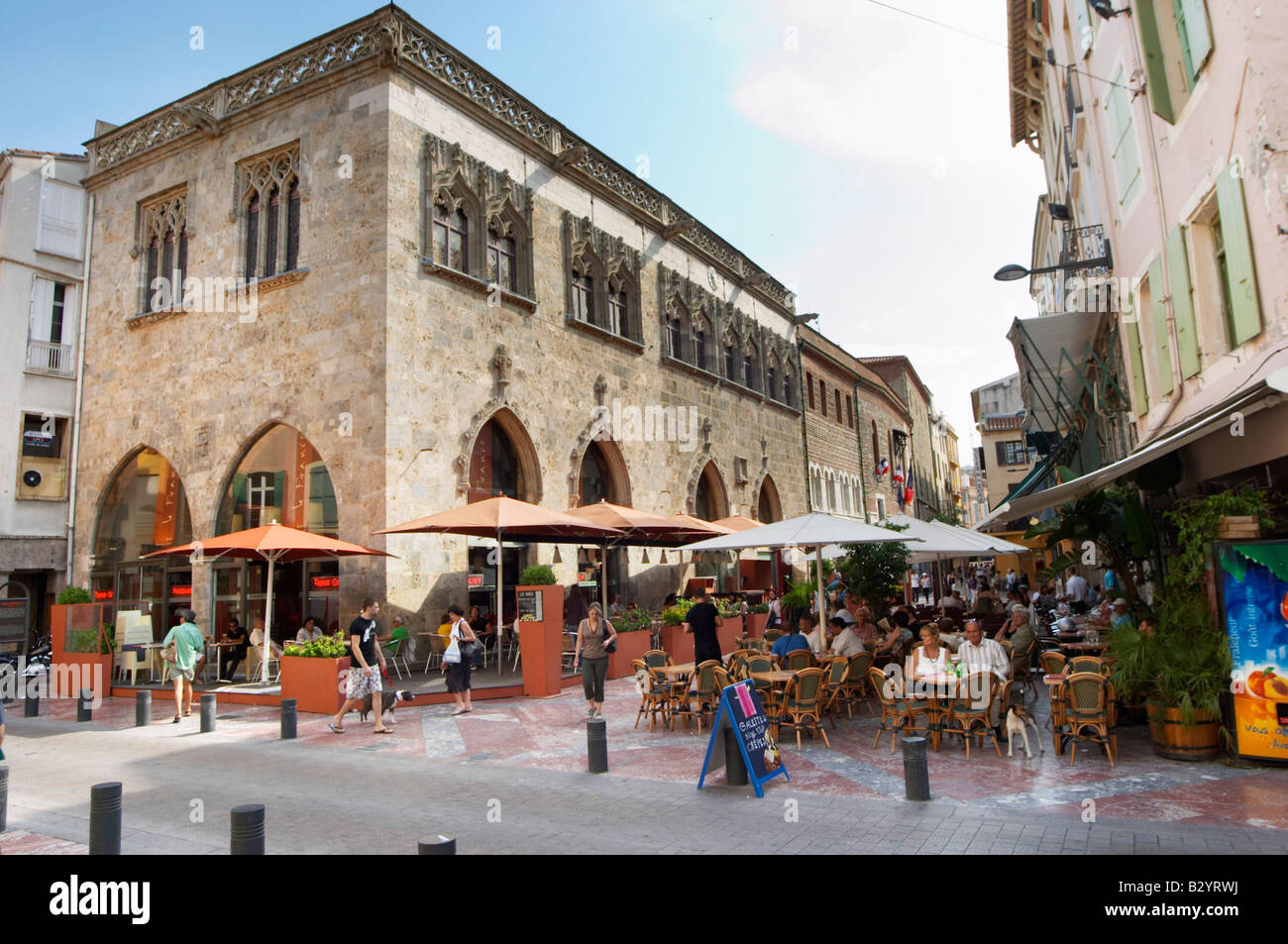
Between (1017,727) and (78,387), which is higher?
(78,387)

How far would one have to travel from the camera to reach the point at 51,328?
20359 millimetres

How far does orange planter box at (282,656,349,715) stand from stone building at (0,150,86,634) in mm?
11246

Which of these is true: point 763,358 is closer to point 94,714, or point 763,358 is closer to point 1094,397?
point 1094,397

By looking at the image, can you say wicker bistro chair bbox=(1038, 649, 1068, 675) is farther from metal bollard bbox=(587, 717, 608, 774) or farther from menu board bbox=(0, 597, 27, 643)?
menu board bbox=(0, 597, 27, 643)

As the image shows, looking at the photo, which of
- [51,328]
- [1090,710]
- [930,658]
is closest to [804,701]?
[930,658]

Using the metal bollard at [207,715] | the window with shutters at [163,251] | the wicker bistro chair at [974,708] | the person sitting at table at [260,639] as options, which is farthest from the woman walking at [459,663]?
the window with shutters at [163,251]

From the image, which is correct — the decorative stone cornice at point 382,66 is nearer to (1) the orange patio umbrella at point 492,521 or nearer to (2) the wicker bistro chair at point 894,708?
(1) the orange patio umbrella at point 492,521

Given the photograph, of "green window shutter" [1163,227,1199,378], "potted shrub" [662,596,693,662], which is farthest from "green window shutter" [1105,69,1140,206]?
"potted shrub" [662,596,693,662]

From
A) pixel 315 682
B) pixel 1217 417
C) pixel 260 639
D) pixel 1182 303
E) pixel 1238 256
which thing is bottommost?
pixel 315 682

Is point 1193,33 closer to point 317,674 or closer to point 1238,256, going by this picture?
point 1238,256

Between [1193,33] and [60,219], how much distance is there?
23.5m

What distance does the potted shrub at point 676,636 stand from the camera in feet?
53.4

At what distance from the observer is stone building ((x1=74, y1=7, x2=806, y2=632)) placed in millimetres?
15555

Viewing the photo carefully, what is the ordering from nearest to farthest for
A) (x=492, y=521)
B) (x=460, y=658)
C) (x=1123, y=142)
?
(x=1123, y=142) → (x=460, y=658) → (x=492, y=521)
